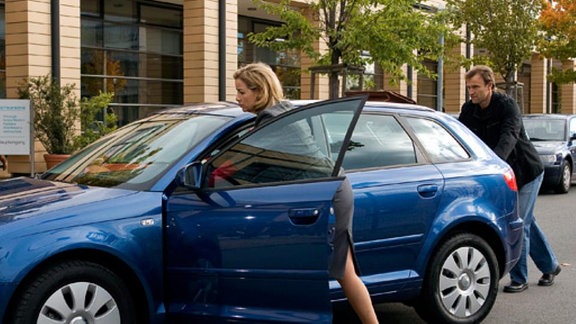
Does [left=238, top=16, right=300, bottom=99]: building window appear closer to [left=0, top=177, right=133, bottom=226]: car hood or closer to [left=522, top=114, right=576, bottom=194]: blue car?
[left=522, top=114, right=576, bottom=194]: blue car

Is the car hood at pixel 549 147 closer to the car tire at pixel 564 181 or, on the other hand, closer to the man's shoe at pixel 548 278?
the car tire at pixel 564 181

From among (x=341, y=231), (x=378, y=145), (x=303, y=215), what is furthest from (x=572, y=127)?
(x=303, y=215)

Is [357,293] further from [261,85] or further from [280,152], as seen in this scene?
[261,85]

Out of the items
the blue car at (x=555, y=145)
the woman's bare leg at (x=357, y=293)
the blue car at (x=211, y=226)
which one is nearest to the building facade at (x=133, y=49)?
the blue car at (x=555, y=145)

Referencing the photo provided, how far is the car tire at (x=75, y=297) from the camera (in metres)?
3.81

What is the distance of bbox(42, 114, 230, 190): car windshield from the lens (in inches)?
178

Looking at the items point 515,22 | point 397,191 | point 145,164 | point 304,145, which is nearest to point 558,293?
point 397,191

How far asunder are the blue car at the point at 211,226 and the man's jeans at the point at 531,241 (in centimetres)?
166

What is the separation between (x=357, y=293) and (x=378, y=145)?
46.3 inches

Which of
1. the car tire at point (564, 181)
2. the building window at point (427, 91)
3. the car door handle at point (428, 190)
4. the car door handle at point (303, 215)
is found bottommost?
the car tire at point (564, 181)

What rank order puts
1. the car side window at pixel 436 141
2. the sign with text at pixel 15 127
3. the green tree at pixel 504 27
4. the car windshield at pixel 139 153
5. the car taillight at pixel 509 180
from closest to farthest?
the car windshield at pixel 139 153
the car side window at pixel 436 141
the car taillight at pixel 509 180
the sign with text at pixel 15 127
the green tree at pixel 504 27

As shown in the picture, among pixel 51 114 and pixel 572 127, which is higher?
pixel 51 114

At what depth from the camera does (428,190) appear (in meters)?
5.15

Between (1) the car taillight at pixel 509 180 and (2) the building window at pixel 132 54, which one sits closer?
(1) the car taillight at pixel 509 180
